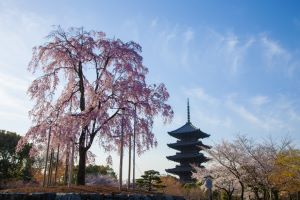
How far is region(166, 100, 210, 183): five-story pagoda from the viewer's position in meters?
56.5

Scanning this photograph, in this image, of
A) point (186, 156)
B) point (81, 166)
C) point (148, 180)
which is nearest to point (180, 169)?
point (186, 156)

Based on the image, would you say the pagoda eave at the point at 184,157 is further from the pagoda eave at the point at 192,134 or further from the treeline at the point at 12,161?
the treeline at the point at 12,161

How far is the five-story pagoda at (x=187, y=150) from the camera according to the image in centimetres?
5653

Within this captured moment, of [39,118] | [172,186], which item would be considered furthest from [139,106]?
[172,186]

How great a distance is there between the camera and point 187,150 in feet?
194

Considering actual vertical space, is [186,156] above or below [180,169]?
above

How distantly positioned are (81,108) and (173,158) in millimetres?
41706

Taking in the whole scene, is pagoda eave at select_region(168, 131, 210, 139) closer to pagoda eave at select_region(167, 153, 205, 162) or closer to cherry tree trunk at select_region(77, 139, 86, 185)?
pagoda eave at select_region(167, 153, 205, 162)

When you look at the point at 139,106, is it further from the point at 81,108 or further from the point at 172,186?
the point at 172,186

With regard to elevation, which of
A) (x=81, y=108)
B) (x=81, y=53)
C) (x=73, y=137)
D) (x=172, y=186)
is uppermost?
(x=81, y=53)

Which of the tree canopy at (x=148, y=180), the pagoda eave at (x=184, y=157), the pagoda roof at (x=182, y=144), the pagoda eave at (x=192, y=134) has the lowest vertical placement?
the tree canopy at (x=148, y=180)

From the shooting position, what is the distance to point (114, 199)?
516 inches

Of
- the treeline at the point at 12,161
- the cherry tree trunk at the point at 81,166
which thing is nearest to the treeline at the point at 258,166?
the cherry tree trunk at the point at 81,166

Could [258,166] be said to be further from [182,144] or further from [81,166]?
[182,144]
